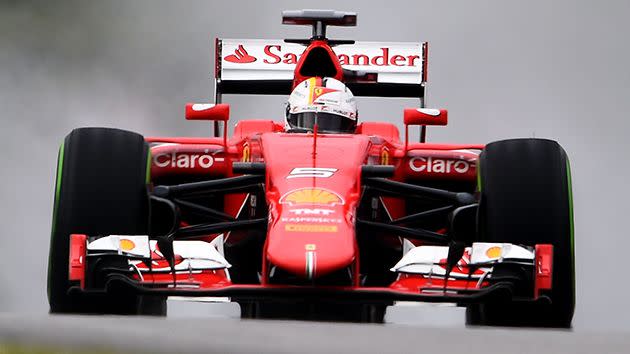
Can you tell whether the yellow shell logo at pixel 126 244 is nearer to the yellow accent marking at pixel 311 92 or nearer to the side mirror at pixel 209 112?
the side mirror at pixel 209 112

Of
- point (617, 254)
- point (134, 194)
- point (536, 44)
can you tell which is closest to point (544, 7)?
point (536, 44)

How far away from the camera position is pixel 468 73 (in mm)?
18875

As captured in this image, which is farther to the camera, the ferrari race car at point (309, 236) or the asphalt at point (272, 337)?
the ferrari race car at point (309, 236)

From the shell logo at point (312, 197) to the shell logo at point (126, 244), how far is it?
837 mm

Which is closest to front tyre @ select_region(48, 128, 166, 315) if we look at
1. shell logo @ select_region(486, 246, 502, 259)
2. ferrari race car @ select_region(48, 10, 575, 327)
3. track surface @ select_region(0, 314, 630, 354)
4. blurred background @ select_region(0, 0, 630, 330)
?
ferrari race car @ select_region(48, 10, 575, 327)

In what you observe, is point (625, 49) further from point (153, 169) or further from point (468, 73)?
point (153, 169)

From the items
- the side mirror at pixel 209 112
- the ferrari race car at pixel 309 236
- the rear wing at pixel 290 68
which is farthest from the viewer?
the rear wing at pixel 290 68

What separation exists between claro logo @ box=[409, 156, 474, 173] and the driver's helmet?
53 cm

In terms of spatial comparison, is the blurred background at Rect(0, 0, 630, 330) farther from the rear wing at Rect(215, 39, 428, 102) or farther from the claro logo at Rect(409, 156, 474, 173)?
the claro logo at Rect(409, 156, 474, 173)

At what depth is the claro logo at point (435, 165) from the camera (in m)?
10.7

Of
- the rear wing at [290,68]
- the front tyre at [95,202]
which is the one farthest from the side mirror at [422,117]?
the rear wing at [290,68]

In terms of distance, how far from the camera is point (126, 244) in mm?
8914

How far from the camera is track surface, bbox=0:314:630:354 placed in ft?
19.1

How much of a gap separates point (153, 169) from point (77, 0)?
941cm
